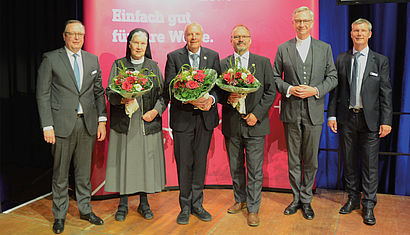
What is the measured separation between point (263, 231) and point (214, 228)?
0.48 meters

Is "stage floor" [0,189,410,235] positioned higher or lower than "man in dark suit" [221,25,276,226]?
lower

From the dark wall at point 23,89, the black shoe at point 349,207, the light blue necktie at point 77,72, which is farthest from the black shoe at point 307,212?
the dark wall at point 23,89

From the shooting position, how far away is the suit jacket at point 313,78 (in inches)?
Result: 151

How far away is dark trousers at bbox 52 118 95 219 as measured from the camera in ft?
11.9

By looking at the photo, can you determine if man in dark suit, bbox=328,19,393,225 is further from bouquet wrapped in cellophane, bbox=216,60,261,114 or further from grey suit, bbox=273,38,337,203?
bouquet wrapped in cellophane, bbox=216,60,261,114

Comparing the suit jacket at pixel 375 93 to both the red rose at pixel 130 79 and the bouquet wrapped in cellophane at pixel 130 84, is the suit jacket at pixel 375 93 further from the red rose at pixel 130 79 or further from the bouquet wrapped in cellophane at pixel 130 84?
the red rose at pixel 130 79

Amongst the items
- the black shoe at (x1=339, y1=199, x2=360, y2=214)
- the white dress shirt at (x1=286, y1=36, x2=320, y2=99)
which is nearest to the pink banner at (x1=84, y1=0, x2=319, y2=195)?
the white dress shirt at (x1=286, y1=36, x2=320, y2=99)

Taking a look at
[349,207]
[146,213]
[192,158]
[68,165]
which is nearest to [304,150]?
[349,207]

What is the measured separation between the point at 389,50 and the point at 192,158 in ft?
9.38

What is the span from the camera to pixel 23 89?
4297mm

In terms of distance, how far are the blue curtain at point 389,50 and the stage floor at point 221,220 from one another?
35 cm

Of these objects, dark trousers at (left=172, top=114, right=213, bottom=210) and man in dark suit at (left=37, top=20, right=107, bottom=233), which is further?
dark trousers at (left=172, top=114, right=213, bottom=210)

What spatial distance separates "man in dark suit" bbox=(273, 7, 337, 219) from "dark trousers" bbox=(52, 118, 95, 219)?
81.9 inches

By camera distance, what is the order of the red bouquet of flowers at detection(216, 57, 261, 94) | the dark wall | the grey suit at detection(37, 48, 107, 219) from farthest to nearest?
the dark wall → the grey suit at detection(37, 48, 107, 219) → the red bouquet of flowers at detection(216, 57, 261, 94)
